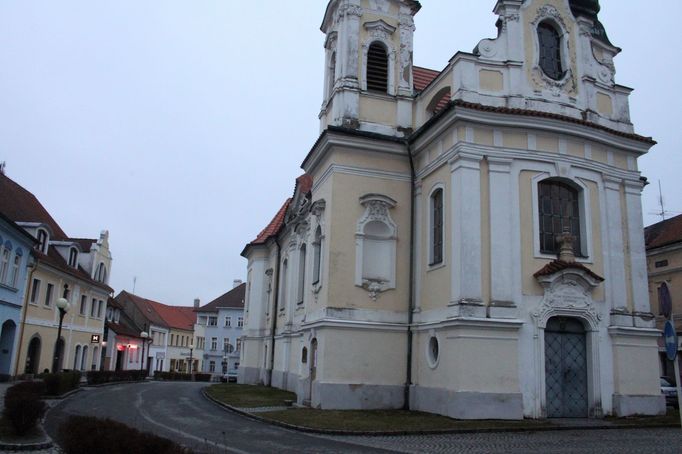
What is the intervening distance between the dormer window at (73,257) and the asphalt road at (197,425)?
1756cm

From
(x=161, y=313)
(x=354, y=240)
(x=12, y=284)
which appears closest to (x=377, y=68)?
(x=354, y=240)

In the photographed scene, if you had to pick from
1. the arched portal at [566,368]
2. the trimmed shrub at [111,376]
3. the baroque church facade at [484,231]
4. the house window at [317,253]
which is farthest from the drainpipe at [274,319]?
the arched portal at [566,368]

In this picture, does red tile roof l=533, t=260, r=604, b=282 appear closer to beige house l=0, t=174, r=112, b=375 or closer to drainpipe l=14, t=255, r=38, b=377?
beige house l=0, t=174, r=112, b=375

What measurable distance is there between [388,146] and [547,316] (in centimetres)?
766

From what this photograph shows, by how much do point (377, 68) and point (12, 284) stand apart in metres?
20.4

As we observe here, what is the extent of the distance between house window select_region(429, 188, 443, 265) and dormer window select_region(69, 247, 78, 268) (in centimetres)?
2805

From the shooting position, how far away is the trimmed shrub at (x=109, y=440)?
670 centimetres

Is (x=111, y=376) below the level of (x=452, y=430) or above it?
above

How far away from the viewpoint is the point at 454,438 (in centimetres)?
1327

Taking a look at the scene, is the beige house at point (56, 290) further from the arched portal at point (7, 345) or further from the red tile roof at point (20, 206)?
the arched portal at point (7, 345)

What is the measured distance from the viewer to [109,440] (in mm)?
7133

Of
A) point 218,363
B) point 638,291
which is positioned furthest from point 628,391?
point 218,363

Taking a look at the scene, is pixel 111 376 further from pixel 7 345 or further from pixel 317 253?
pixel 317 253

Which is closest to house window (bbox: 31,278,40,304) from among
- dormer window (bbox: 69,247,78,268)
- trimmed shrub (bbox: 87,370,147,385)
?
trimmed shrub (bbox: 87,370,147,385)
